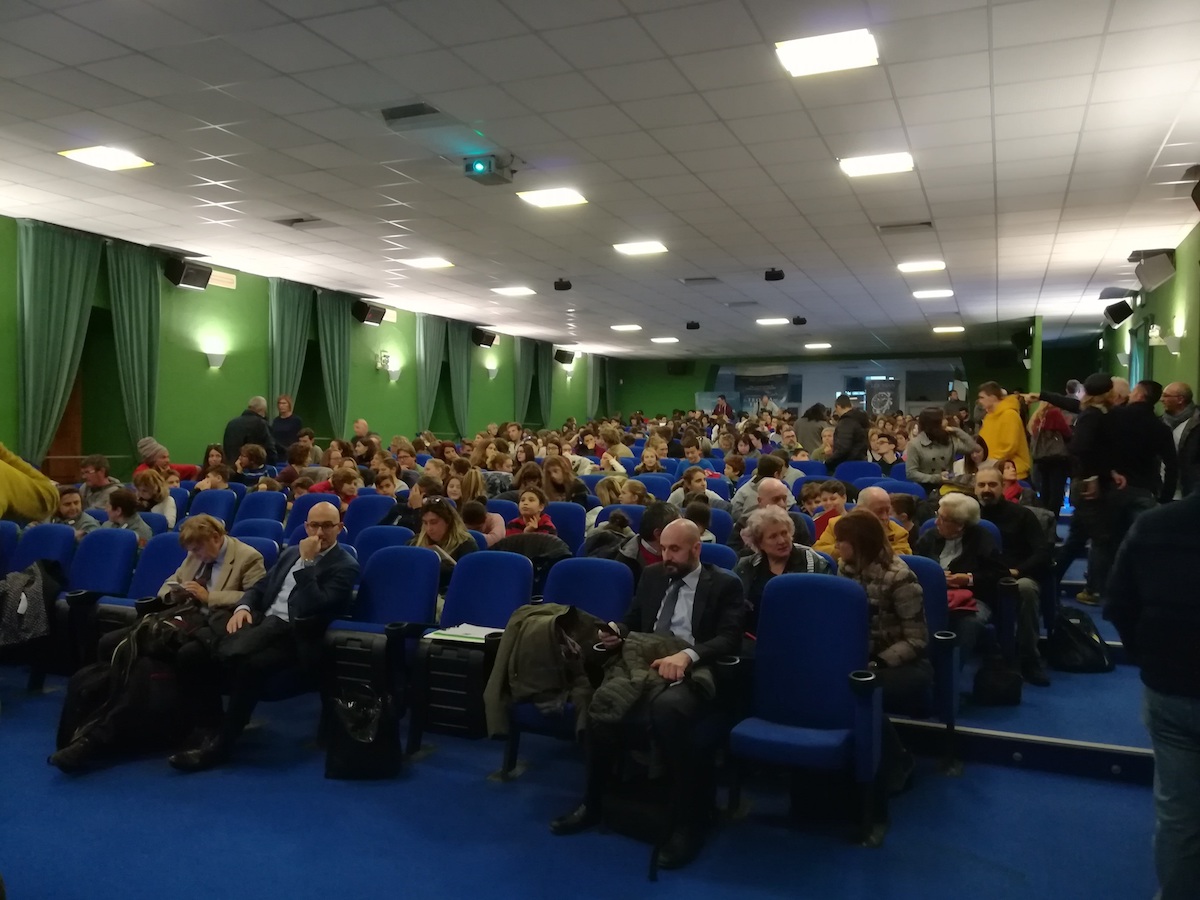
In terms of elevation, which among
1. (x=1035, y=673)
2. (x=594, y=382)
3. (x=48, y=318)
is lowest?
(x=1035, y=673)

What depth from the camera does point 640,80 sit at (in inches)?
184

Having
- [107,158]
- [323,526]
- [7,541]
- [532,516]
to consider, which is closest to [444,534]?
[532,516]

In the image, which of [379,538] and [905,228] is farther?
[905,228]

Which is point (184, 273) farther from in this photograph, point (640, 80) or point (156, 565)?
point (640, 80)

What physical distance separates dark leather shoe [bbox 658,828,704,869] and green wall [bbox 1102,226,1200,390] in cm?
661

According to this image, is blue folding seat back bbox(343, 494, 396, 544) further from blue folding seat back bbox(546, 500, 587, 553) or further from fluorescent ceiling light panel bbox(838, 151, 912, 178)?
fluorescent ceiling light panel bbox(838, 151, 912, 178)

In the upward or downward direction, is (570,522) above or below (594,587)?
above

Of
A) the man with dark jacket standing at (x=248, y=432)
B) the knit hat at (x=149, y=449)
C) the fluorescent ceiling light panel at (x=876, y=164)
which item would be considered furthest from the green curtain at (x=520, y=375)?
the fluorescent ceiling light panel at (x=876, y=164)

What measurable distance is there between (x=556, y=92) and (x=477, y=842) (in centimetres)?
389

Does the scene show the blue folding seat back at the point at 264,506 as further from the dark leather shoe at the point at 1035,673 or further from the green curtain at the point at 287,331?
the green curtain at the point at 287,331

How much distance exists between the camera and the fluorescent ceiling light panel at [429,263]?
32.3 ft

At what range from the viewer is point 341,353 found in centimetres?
1255

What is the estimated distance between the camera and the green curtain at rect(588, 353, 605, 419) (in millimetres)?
22016

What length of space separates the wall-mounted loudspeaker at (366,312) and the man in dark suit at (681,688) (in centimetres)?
1049
